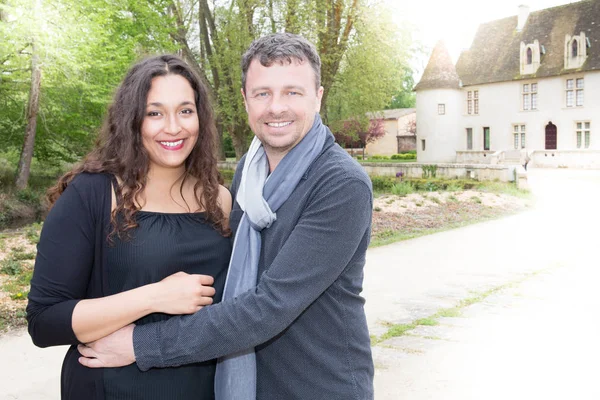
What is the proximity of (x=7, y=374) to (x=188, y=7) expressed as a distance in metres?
28.0

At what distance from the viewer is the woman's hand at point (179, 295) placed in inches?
75.5

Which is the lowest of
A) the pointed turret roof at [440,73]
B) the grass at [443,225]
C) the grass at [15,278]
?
the grass at [443,225]

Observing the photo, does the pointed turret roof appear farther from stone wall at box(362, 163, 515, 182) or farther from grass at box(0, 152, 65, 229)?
grass at box(0, 152, 65, 229)

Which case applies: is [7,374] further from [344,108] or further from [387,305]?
[344,108]

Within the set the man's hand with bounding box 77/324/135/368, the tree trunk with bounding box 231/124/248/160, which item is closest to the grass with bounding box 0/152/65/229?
the tree trunk with bounding box 231/124/248/160

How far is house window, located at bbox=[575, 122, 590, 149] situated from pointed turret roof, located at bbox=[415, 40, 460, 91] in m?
8.85

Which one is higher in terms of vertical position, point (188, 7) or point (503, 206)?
point (188, 7)

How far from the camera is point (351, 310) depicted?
6.44 ft

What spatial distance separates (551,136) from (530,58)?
18.6 ft

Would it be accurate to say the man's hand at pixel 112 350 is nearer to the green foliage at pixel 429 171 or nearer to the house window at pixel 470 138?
the green foliage at pixel 429 171

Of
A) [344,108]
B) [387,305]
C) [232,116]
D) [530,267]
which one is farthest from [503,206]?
[344,108]

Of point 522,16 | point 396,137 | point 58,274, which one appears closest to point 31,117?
point 58,274

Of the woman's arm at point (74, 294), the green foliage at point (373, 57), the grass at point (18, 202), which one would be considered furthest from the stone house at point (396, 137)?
the woman's arm at point (74, 294)

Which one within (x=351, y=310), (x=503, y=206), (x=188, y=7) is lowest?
(x=503, y=206)
